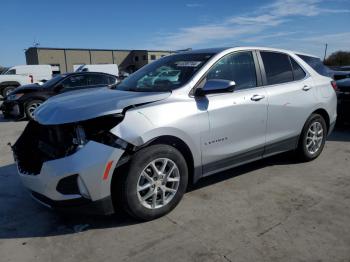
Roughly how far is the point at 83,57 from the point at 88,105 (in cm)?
6282

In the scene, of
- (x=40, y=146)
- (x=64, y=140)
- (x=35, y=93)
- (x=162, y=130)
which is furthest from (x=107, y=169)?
(x=35, y=93)

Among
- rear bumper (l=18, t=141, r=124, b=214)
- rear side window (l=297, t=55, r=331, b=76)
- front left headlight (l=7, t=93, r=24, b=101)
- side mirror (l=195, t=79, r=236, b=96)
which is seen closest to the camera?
rear bumper (l=18, t=141, r=124, b=214)

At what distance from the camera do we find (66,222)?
3496 millimetres

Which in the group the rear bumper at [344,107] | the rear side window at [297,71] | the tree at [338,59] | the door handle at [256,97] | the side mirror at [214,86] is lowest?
the rear bumper at [344,107]

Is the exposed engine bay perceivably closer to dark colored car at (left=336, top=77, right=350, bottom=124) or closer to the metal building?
dark colored car at (left=336, top=77, right=350, bottom=124)

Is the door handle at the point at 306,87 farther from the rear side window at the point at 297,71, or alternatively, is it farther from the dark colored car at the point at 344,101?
the dark colored car at the point at 344,101

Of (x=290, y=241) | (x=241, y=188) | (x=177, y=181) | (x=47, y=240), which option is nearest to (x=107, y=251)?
(x=47, y=240)

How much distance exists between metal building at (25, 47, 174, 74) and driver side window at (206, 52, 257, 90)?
5536cm

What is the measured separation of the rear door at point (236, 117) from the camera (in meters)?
3.79

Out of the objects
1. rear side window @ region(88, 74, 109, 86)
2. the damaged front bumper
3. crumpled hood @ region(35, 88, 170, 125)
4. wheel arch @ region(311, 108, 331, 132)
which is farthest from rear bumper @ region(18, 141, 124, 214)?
rear side window @ region(88, 74, 109, 86)

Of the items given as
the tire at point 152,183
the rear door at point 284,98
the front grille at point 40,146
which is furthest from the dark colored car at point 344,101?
the front grille at point 40,146

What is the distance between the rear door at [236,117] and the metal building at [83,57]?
182 ft

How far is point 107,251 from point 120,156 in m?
0.83

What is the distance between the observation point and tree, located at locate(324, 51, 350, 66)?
46438 millimetres
